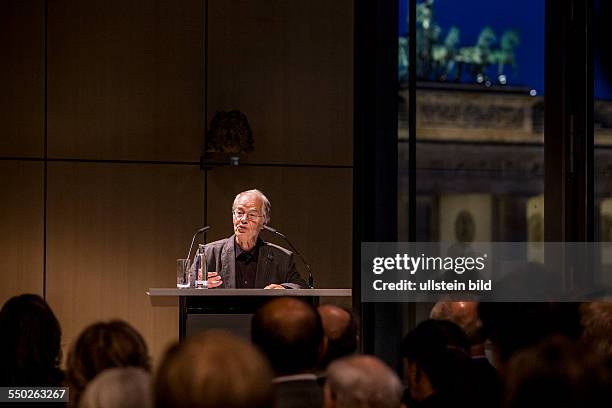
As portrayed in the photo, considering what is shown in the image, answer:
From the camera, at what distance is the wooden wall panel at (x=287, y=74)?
6242 mm

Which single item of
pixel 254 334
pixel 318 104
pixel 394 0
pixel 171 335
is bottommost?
pixel 171 335

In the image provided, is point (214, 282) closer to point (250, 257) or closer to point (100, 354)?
point (250, 257)

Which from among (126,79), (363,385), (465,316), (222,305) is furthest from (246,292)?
(363,385)

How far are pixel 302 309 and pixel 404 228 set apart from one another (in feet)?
13.4

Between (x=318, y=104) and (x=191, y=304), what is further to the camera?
(x=318, y=104)

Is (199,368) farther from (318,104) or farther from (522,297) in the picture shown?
(318,104)

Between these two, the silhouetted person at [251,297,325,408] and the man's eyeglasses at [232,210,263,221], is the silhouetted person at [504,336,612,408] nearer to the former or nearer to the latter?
the silhouetted person at [251,297,325,408]

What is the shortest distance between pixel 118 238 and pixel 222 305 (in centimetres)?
168

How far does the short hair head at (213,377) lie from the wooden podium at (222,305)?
123 inches

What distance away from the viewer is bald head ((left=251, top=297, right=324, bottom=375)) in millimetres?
2350

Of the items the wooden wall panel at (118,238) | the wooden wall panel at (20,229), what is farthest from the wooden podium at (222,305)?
the wooden wall panel at (20,229)

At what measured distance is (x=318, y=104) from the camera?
639cm

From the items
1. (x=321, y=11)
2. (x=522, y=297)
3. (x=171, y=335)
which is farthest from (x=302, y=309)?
(x=321, y=11)

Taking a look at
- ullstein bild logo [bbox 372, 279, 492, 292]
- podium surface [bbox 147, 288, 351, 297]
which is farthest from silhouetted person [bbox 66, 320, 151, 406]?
ullstein bild logo [bbox 372, 279, 492, 292]
